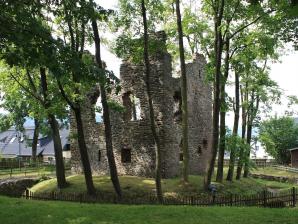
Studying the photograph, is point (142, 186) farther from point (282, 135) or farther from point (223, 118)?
point (282, 135)

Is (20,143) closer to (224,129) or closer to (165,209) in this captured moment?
(224,129)

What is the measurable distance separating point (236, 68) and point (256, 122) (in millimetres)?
9070

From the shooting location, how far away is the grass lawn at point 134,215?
40.7 ft

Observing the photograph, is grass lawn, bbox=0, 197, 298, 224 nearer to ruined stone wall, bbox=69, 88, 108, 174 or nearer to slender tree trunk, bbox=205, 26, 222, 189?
slender tree trunk, bbox=205, 26, 222, 189

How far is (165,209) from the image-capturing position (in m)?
14.4

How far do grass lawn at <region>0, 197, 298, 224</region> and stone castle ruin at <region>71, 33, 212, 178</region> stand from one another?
10.5 m

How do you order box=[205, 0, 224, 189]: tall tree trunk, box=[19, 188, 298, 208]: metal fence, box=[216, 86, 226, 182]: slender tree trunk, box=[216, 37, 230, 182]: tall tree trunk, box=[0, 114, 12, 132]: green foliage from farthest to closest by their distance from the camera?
box=[0, 114, 12, 132]: green foliage
box=[216, 86, 226, 182]: slender tree trunk
box=[216, 37, 230, 182]: tall tree trunk
box=[205, 0, 224, 189]: tall tree trunk
box=[19, 188, 298, 208]: metal fence

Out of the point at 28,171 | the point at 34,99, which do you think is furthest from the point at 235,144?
the point at 28,171

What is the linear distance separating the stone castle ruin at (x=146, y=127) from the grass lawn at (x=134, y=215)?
10.5 m

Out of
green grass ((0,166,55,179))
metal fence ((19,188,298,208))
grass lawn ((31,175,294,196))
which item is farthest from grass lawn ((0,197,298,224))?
green grass ((0,166,55,179))

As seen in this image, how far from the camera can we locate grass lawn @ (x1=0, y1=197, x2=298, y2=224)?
12398mm

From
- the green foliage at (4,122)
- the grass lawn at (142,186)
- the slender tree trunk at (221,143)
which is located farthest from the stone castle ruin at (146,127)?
the green foliage at (4,122)

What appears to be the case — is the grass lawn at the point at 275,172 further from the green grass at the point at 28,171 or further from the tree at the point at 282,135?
the green grass at the point at 28,171

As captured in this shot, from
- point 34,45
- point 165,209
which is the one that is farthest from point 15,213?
point 34,45
